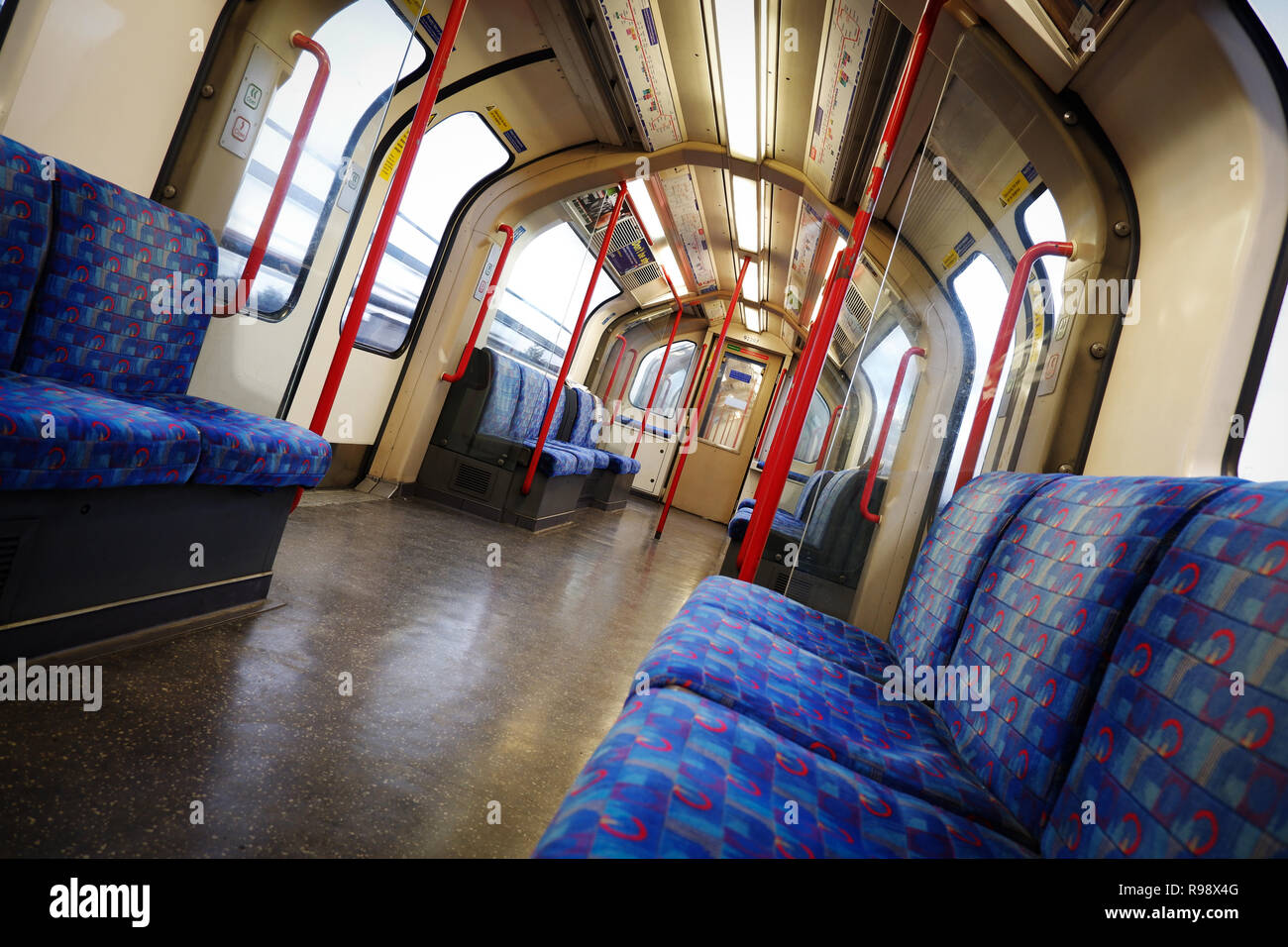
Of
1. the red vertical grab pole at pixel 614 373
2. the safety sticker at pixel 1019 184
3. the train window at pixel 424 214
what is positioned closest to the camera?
the safety sticker at pixel 1019 184

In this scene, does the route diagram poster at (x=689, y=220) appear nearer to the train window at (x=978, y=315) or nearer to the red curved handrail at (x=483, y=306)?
the red curved handrail at (x=483, y=306)

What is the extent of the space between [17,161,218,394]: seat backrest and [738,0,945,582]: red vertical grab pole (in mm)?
2167

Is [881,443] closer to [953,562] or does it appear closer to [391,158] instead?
[953,562]

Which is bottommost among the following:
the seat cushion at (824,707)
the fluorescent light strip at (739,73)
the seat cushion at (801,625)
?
the seat cushion at (824,707)

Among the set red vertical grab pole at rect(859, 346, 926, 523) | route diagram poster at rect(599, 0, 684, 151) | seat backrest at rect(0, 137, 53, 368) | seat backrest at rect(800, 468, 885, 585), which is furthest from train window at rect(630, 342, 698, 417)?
seat backrest at rect(0, 137, 53, 368)

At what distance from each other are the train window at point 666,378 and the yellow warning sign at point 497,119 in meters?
6.42

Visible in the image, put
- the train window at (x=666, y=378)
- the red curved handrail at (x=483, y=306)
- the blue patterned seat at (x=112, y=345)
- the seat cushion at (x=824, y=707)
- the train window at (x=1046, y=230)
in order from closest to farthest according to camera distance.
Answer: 1. the seat cushion at (x=824, y=707)
2. the blue patterned seat at (x=112, y=345)
3. the train window at (x=1046, y=230)
4. the red curved handrail at (x=483, y=306)
5. the train window at (x=666, y=378)

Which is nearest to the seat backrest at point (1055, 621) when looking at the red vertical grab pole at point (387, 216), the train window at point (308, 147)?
the red vertical grab pole at point (387, 216)

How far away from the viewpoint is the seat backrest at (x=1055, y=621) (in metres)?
1.05

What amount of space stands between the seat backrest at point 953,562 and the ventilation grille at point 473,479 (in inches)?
149

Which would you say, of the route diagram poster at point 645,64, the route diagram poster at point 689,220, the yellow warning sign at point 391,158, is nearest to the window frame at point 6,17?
the yellow warning sign at point 391,158

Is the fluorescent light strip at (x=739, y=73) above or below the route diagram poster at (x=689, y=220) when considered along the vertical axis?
below

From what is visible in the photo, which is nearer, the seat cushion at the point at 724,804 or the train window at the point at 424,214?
the seat cushion at the point at 724,804

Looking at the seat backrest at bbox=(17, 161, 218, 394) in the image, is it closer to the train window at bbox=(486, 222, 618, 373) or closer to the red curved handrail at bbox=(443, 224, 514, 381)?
the red curved handrail at bbox=(443, 224, 514, 381)
